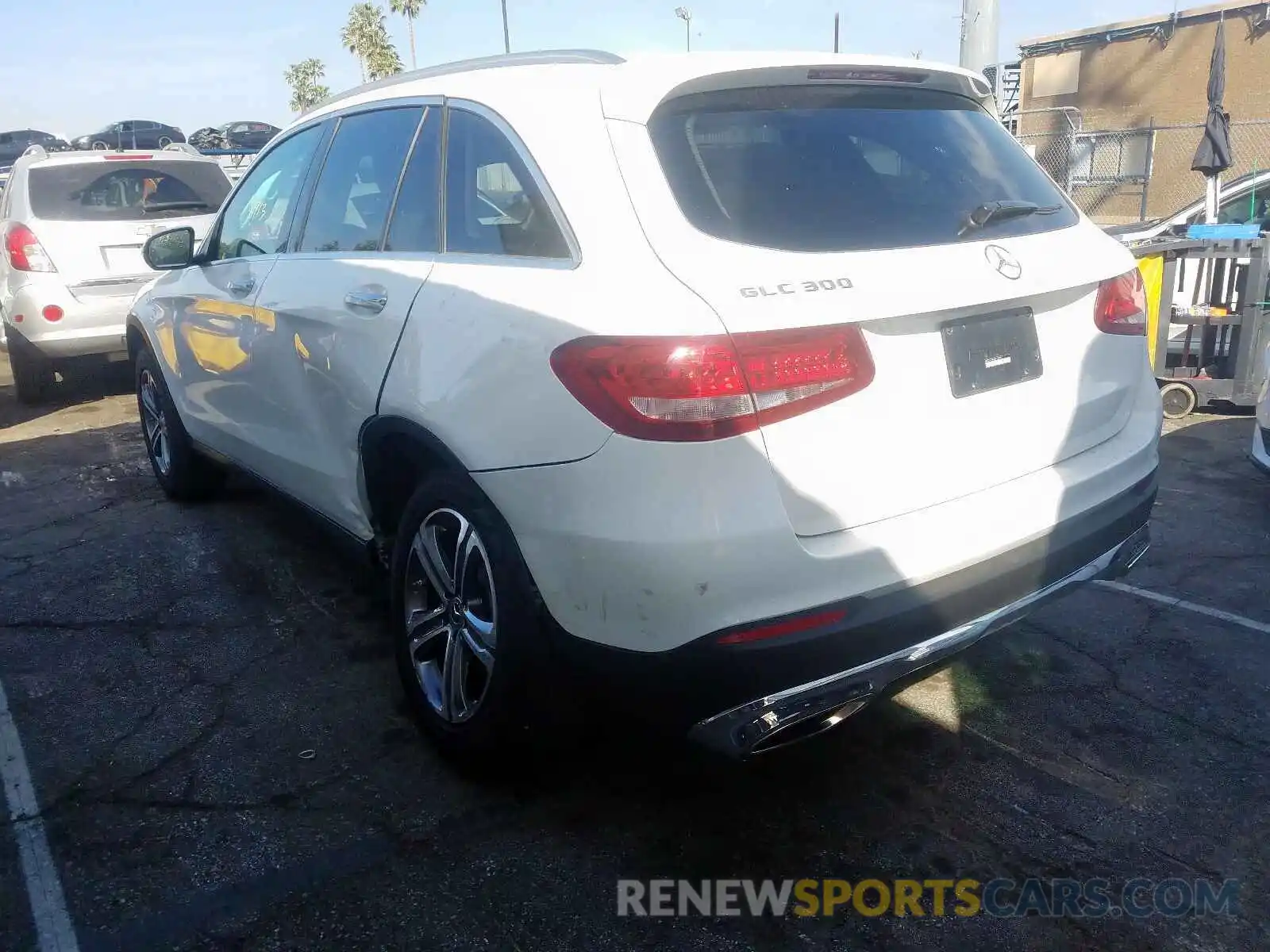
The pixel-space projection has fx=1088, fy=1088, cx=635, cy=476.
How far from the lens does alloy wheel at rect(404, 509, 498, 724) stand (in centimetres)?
273

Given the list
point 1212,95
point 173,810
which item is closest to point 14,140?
point 1212,95

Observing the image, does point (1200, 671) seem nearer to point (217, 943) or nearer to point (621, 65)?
point (621, 65)

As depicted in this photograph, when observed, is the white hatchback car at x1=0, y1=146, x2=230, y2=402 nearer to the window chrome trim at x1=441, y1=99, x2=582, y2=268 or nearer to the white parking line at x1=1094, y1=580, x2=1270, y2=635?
the window chrome trim at x1=441, y1=99, x2=582, y2=268

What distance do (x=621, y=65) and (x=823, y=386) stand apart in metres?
0.96

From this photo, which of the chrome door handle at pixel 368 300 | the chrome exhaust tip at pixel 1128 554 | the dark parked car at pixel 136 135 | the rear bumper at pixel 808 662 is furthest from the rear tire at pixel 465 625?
the dark parked car at pixel 136 135

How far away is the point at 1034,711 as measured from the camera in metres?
3.29

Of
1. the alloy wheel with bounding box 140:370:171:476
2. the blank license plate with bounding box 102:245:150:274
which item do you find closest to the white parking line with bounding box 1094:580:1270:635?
the alloy wheel with bounding box 140:370:171:476

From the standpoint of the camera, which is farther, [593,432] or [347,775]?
[347,775]

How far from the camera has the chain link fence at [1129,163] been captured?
2128 cm

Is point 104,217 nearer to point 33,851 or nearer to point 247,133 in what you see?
point 33,851


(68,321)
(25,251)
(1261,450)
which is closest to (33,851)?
(1261,450)

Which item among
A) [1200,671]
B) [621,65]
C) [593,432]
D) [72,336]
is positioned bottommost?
[1200,671]

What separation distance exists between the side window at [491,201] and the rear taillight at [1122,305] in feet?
4.71

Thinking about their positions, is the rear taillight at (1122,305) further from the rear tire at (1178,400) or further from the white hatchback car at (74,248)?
the white hatchback car at (74,248)
